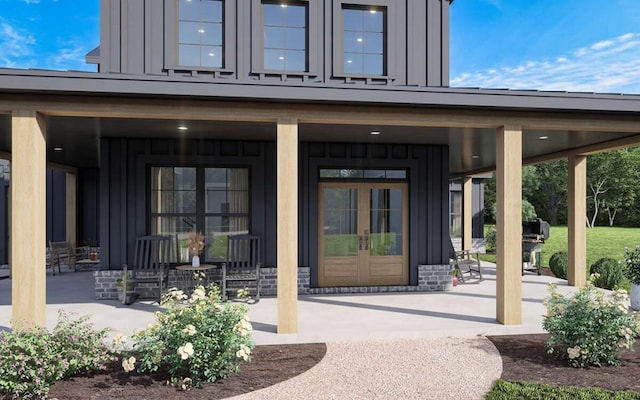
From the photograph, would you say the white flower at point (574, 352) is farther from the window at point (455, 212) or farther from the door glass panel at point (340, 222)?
the window at point (455, 212)

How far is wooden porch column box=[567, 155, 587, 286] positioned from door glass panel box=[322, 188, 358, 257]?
4.50 m

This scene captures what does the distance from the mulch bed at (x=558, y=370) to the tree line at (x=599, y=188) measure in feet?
100.0

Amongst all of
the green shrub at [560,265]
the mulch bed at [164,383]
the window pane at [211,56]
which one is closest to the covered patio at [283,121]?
the mulch bed at [164,383]

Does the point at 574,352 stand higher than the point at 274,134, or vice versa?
the point at 274,134

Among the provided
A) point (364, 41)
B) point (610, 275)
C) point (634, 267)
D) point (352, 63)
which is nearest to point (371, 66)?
point (352, 63)

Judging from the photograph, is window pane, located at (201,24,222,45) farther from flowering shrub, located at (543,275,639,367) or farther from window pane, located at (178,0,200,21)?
flowering shrub, located at (543,275,639,367)

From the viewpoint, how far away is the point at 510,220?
6195mm

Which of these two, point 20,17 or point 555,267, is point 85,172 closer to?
point 555,267

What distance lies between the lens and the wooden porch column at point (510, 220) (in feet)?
20.2

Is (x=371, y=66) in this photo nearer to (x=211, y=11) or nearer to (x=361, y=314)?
(x=211, y=11)

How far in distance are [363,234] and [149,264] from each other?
3.92 metres

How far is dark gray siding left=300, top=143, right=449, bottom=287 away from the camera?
8.63 m

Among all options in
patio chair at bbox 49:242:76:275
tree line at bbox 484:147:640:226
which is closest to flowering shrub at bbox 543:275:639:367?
patio chair at bbox 49:242:76:275

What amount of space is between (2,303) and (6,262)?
6.06 meters
